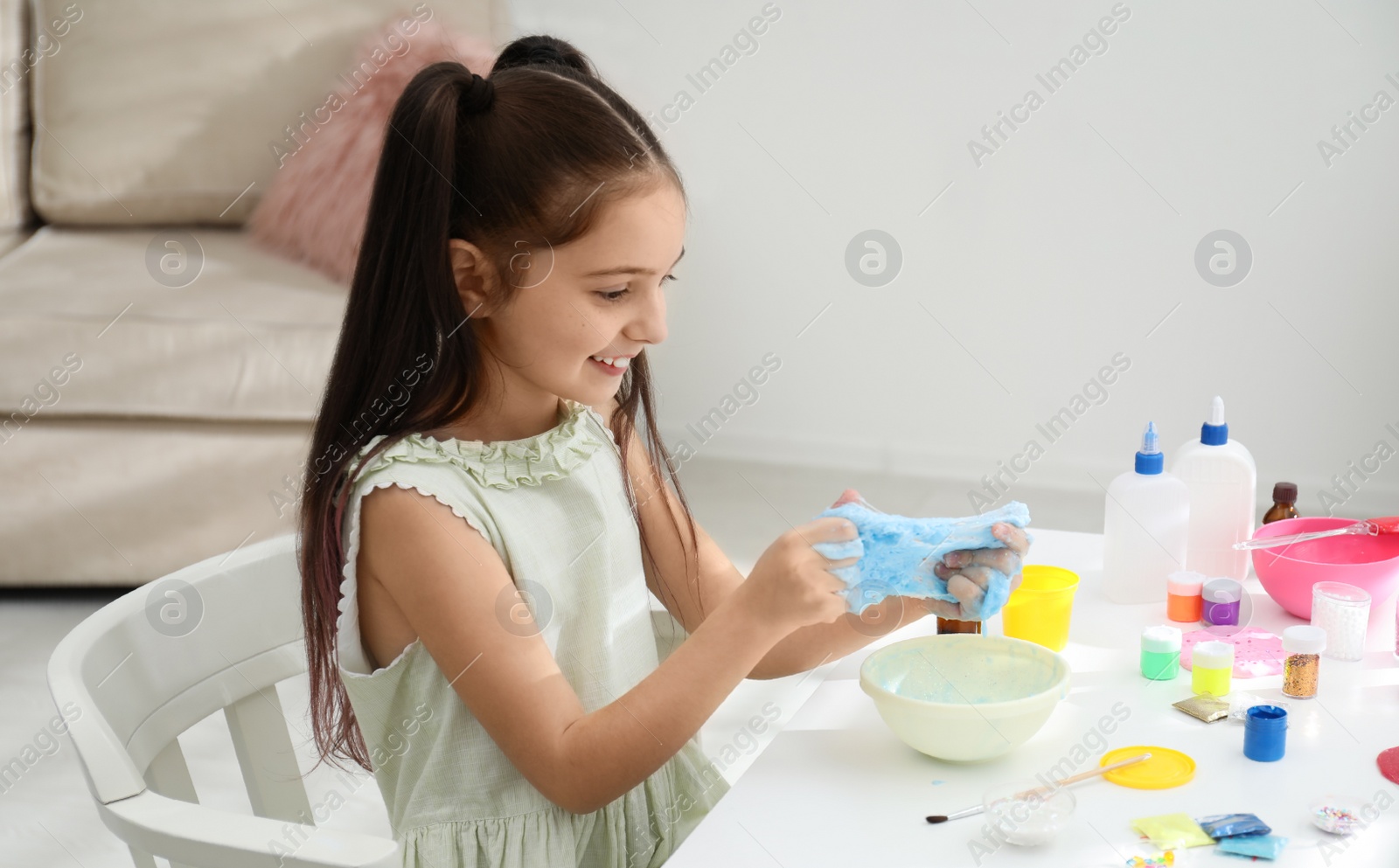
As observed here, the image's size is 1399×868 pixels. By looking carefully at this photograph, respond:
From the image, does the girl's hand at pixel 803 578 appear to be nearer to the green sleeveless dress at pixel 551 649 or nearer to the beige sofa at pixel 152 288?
the green sleeveless dress at pixel 551 649

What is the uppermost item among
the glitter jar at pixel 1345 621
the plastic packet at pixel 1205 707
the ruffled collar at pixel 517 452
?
the glitter jar at pixel 1345 621

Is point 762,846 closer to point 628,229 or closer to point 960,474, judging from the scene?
point 628,229

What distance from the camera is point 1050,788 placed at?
0.74 metres

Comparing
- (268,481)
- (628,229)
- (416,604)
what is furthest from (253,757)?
(268,481)

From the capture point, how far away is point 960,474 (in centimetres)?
279

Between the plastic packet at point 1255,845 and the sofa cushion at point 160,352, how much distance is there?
5.54 ft

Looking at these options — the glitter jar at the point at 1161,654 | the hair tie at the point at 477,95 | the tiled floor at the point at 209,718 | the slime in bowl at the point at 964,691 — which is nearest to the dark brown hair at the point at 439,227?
the hair tie at the point at 477,95

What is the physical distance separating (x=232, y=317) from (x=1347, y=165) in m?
2.09

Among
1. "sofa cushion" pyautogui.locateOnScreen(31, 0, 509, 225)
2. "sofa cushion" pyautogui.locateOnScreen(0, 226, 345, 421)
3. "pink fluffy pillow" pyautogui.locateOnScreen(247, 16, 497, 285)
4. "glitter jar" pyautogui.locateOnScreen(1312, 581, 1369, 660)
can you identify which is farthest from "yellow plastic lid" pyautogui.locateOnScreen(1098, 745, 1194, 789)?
"sofa cushion" pyautogui.locateOnScreen(31, 0, 509, 225)

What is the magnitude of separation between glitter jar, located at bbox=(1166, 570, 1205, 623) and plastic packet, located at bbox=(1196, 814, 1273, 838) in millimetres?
306

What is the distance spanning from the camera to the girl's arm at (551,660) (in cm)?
82

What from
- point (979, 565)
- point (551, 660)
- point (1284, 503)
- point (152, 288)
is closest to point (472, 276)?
point (551, 660)

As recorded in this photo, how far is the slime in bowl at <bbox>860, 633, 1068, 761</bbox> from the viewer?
30.1 inches

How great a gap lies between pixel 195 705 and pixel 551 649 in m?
0.27
